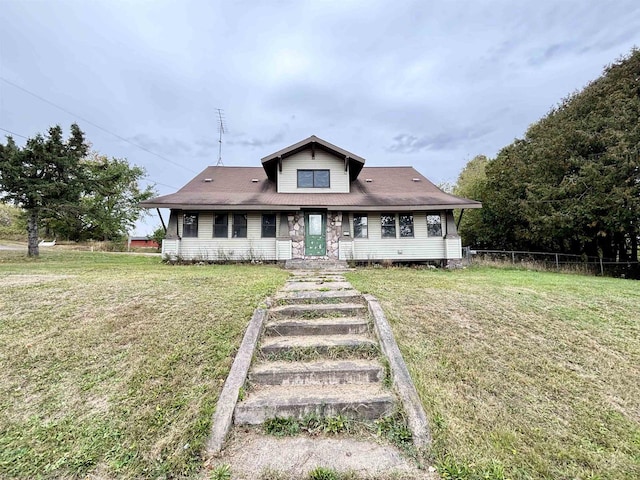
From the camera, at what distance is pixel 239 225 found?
39.1 ft

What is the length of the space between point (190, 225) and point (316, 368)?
10.5m

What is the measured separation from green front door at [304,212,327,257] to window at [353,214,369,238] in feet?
4.47

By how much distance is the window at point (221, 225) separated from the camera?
11805 millimetres

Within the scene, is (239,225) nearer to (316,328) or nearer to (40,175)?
(316,328)

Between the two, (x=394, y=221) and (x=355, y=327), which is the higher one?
(x=394, y=221)

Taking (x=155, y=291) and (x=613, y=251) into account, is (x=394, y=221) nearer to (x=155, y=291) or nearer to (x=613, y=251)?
(x=155, y=291)

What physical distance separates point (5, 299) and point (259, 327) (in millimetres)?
4847

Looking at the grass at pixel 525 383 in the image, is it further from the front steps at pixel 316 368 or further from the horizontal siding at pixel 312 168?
the horizontal siding at pixel 312 168

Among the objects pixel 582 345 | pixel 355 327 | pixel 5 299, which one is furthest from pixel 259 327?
pixel 5 299

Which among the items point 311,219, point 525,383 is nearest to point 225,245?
point 311,219

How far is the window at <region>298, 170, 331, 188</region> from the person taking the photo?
42.6ft

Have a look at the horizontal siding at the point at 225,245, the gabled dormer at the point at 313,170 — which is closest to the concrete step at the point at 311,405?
the horizontal siding at the point at 225,245

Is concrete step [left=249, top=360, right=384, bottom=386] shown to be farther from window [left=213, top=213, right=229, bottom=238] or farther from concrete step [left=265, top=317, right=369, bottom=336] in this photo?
A: window [left=213, top=213, right=229, bottom=238]

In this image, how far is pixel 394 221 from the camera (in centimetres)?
1227
